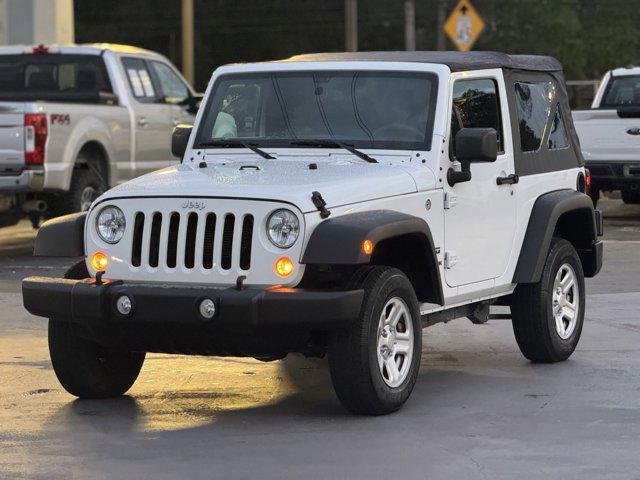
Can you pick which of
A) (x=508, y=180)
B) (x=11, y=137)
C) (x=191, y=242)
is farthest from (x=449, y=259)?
(x=11, y=137)

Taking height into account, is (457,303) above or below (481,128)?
below

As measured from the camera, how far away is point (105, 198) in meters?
8.00

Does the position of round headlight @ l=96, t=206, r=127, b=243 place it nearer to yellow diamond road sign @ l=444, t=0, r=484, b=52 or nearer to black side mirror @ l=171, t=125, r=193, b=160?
black side mirror @ l=171, t=125, r=193, b=160

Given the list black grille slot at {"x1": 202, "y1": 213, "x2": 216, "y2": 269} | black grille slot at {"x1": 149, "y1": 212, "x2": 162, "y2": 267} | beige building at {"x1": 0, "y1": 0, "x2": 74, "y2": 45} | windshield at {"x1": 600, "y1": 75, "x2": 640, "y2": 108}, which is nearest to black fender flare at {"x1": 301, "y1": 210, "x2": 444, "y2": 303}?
black grille slot at {"x1": 202, "y1": 213, "x2": 216, "y2": 269}

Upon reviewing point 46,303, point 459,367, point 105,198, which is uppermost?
point 105,198

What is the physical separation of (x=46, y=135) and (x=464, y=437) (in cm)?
940

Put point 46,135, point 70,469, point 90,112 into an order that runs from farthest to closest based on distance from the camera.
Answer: point 90,112
point 46,135
point 70,469

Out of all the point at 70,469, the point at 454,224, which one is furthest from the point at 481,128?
the point at 70,469

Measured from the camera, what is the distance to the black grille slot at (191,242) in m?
7.75

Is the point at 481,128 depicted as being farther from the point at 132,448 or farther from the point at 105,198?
the point at 132,448

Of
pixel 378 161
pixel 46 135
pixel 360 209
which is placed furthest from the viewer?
pixel 46 135

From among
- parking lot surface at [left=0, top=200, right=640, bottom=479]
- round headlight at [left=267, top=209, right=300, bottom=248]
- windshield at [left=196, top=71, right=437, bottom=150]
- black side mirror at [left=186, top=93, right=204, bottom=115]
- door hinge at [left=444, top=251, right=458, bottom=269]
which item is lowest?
parking lot surface at [left=0, top=200, right=640, bottom=479]

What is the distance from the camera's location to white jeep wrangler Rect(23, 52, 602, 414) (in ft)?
24.9

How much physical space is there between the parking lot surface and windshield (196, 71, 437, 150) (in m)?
1.36
